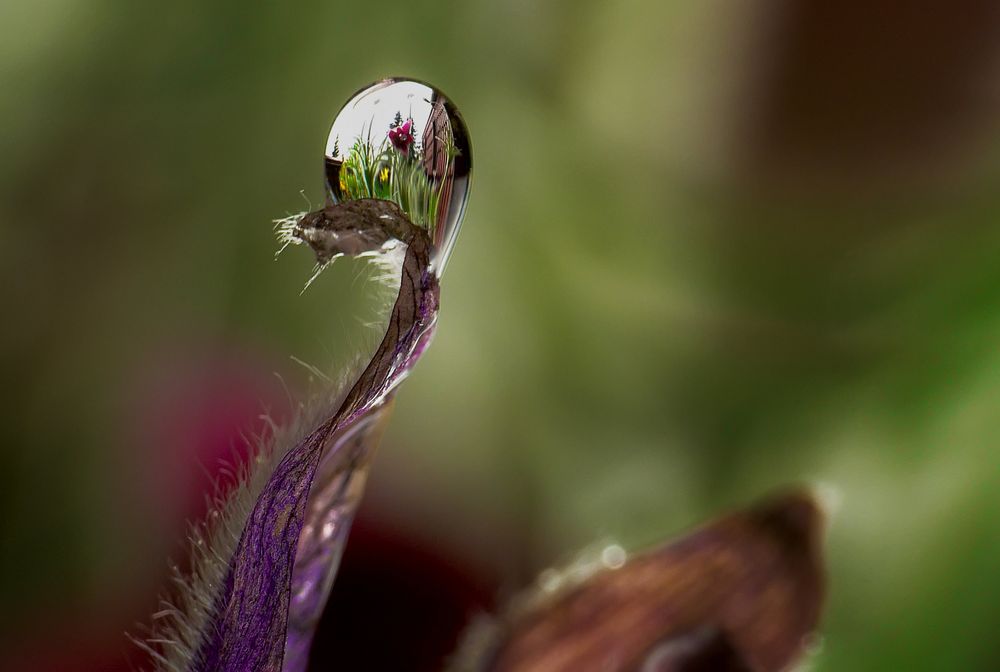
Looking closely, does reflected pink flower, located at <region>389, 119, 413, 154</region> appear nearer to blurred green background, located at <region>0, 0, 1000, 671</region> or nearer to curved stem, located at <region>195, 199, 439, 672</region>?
curved stem, located at <region>195, 199, 439, 672</region>

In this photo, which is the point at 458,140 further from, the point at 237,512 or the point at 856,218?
the point at 856,218

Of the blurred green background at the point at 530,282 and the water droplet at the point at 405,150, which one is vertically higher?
the blurred green background at the point at 530,282

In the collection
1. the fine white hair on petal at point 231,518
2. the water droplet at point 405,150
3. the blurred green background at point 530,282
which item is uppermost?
the blurred green background at point 530,282

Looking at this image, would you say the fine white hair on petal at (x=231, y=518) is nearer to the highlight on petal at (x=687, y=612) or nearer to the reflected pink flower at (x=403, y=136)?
the reflected pink flower at (x=403, y=136)

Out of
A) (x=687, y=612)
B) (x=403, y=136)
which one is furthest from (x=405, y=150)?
(x=687, y=612)

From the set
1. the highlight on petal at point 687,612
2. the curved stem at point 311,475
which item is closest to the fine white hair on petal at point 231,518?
the curved stem at point 311,475

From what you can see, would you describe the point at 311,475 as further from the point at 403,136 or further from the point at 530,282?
the point at 530,282

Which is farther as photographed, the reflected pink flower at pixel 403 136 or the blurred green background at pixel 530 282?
the blurred green background at pixel 530 282
